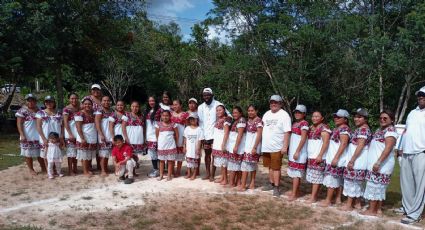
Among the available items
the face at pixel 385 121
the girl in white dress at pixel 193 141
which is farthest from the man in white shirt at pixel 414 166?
the girl in white dress at pixel 193 141

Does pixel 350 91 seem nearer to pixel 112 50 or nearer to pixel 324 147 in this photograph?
pixel 112 50

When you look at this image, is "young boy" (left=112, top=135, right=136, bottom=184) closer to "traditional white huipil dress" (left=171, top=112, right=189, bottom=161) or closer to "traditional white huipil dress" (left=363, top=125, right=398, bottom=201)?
"traditional white huipil dress" (left=171, top=112, right=189, bottom=161)

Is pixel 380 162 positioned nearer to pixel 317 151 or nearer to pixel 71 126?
pixel 317 151

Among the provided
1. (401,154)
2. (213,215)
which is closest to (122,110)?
(213,215)

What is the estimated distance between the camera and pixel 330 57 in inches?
617

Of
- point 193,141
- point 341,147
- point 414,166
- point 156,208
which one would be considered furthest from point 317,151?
point 156,208

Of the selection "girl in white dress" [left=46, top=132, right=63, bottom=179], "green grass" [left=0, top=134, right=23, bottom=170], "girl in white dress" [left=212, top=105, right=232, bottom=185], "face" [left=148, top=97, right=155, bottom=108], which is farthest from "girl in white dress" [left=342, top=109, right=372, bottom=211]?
"green grass" [left=0, top=134, right=23, bottom=170]

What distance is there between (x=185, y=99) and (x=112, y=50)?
562cm

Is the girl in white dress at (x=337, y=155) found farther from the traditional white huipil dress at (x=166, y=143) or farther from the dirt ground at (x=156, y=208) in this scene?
the traditional white huipil dress at (x=166, y=143)

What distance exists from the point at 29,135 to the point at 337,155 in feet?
19.7

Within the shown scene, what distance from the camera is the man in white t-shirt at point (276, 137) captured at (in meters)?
6.85

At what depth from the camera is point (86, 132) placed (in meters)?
8.09

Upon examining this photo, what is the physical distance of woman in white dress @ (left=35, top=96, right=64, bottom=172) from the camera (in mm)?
8093

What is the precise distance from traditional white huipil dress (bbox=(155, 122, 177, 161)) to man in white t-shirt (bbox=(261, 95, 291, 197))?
1876 mm
